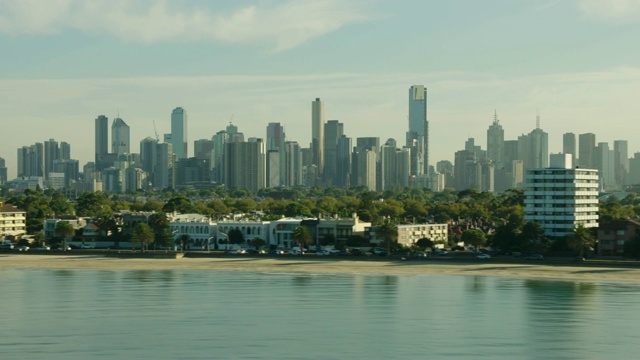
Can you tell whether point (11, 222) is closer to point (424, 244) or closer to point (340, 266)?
point (340, 266)

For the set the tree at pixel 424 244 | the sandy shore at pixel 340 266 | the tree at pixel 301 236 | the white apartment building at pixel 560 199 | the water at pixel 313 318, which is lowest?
the water at pixel 313 318

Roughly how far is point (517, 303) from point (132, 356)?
18.0 m

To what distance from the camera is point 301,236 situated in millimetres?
64750

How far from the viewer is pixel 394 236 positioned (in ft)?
208

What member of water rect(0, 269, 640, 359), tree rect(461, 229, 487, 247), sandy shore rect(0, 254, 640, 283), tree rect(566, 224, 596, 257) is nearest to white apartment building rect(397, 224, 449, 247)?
tree rect(461, 229, 487, 247)

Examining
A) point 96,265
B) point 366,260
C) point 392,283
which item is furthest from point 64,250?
point 392,283

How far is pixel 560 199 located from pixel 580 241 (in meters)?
7.97

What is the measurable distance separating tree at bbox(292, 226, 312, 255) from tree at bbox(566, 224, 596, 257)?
A: 1556 cm

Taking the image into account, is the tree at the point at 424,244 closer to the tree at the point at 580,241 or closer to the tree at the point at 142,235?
the tree at the point at 580,241

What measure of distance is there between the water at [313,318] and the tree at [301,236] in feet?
37.9

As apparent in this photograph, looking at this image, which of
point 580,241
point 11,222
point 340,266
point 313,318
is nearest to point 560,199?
point 580,241

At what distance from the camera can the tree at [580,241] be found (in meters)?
58.2

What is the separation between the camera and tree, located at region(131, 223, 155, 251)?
67062mm

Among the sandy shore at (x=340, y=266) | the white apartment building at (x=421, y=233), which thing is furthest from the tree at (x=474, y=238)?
the sandy shore at (x=340, y=266)
